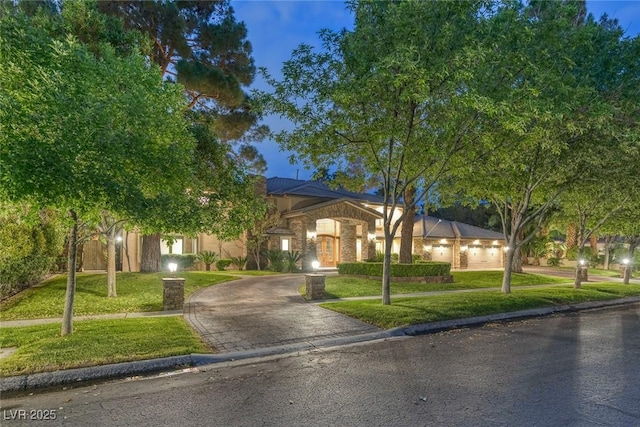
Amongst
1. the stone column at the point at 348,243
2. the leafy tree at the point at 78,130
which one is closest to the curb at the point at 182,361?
the leafy tree at the point at 78,130

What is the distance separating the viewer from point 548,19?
424 inches

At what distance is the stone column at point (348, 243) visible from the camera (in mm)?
29562

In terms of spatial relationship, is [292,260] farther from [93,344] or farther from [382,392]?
[382,392]

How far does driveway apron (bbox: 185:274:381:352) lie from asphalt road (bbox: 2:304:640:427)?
1165 millimetres

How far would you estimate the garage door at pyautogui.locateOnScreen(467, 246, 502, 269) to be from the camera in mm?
33638

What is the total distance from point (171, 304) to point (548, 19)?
14.1 metres

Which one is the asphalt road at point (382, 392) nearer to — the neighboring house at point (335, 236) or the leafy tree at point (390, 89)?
the leafy tree at point (390, 89)

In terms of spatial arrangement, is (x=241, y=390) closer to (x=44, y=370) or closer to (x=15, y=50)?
(x=44, y=370)

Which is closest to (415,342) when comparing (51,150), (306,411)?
Result: (306,411)

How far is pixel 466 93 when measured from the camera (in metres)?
9.16

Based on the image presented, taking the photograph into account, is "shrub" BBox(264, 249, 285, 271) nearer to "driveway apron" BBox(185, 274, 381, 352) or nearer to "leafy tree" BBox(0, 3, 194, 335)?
"driveway apron" BBox(185, 274, 381, 352)

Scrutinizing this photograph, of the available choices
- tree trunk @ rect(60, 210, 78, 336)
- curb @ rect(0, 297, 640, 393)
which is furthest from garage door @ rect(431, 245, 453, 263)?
tree trunk @ rect(60, 210, 78, 336)

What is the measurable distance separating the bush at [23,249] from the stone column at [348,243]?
18947mm

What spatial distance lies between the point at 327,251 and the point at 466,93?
72.1ft
